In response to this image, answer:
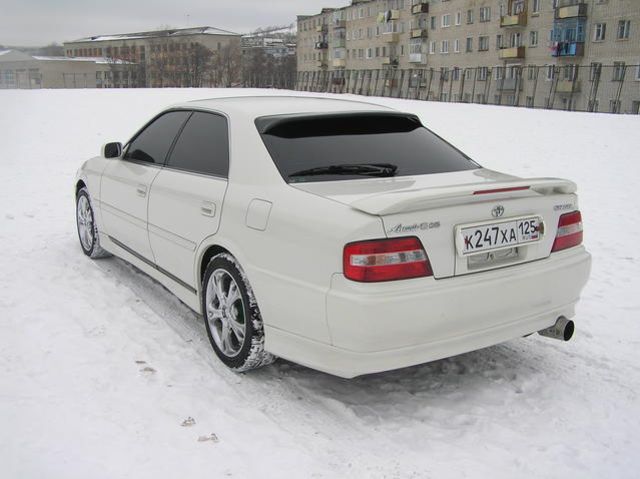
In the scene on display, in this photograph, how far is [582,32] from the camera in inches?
1772

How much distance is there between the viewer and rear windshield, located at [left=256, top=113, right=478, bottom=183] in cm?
351

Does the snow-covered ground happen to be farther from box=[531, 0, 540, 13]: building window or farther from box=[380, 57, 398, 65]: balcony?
box=[380, 57, 398, 65]: balcony

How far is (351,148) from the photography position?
371cm

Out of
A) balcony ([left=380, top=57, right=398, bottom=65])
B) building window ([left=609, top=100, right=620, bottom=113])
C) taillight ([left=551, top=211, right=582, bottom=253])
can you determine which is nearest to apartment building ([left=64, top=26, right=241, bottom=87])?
balcony ([left=380, top=57, right=398, bottom=65])

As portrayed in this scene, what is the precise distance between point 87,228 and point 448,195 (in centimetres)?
418

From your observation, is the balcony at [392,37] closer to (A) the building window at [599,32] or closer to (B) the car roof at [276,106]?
(A) the building window at [599,32]

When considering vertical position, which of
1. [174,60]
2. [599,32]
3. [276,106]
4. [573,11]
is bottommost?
[276,106]

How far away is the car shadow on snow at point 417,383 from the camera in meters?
3.37

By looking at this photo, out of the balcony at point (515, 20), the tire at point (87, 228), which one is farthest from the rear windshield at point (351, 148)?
the balcony at point (515, 20)

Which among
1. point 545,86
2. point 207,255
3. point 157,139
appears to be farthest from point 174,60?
point 207,255

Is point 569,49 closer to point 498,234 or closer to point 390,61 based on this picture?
point 390,61

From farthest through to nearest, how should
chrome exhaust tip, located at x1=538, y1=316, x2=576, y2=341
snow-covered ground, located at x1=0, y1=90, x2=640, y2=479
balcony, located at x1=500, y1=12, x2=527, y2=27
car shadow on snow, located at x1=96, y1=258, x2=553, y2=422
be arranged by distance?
balcony, located at x1=500, y1=12, x2=527, y2=27
chrome exhaust tip, located at x1=538, y1=316, x2=576, y2=341
car shadow on snow, located at x1=96, y1=258, x2=553, y2=422
snow-covered ground, located at x1=0, y1=90, x2=640, y2=479

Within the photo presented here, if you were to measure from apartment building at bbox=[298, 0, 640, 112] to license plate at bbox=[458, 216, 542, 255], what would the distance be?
30620mm

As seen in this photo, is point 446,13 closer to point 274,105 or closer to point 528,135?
point 528,135
